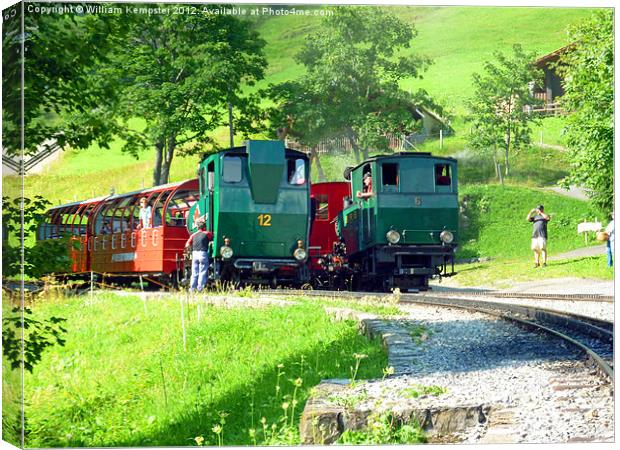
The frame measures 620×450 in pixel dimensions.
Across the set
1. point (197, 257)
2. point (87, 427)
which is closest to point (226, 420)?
point (87, 427)

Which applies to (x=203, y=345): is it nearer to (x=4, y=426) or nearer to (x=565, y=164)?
(x=4, y=426)

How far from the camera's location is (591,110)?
1296 cm

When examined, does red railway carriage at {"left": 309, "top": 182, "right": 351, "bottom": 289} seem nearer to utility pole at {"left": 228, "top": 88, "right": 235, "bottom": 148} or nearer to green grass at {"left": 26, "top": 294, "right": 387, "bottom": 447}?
utility pole at {"left": 228, "top": 88, "right": 235, "bottom": 148}

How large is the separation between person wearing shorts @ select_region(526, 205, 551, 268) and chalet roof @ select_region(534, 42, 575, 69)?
2.35 metres

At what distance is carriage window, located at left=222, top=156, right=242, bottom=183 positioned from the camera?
1869 centimetres

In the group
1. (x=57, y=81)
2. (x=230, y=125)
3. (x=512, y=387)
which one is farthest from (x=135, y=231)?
(x=512, y=387)

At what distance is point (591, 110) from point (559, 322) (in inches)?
96.7

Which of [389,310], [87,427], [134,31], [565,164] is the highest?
[134,31]

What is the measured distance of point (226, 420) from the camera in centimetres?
986

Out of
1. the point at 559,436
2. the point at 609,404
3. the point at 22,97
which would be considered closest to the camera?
the point at 559,436

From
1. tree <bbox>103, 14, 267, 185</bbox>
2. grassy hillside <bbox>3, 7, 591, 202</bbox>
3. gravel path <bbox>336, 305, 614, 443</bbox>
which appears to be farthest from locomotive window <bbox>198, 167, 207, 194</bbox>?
gravel path <bbox>336, 305, 614, 443</bbox>

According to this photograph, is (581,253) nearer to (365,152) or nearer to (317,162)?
(365,152)

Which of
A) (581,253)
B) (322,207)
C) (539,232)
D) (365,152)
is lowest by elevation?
(581,253)

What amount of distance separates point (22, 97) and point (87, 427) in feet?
10.8
